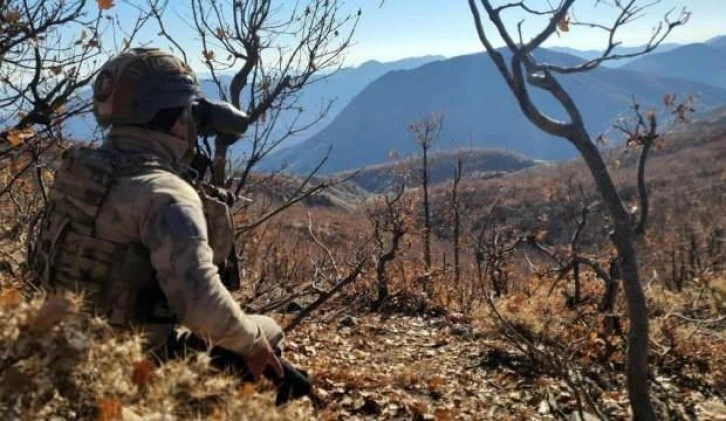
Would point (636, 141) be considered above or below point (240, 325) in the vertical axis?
above

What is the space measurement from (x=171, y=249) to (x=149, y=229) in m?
0.13

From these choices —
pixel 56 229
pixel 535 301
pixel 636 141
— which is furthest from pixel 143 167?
pixel 535 301

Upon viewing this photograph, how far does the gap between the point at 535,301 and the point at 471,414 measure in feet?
11.8

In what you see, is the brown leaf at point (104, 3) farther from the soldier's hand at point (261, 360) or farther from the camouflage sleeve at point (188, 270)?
the soldier's hand at point (261, 360)

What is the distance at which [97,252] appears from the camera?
2.44 m

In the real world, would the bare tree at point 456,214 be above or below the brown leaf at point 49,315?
below

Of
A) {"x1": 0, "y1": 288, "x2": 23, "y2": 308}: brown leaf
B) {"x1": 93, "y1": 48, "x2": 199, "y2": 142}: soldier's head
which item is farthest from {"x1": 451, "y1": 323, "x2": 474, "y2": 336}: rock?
{"x1": 0, "y1": 288, "x2": 23, "y2": 308}: brown leaf

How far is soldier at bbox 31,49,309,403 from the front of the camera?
7.47ft

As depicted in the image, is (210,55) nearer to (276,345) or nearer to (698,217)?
(276,345)

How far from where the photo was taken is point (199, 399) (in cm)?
209

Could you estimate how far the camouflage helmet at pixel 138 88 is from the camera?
2.59m

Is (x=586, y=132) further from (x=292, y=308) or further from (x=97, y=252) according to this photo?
(x=292, y=308)

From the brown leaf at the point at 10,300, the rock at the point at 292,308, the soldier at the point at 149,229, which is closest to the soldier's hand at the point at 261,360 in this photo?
the soldier at the point at 149,229

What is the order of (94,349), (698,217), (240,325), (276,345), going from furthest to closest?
1. (698,217)
2. (276,345)
3. (240,325)
4. (94,349)
